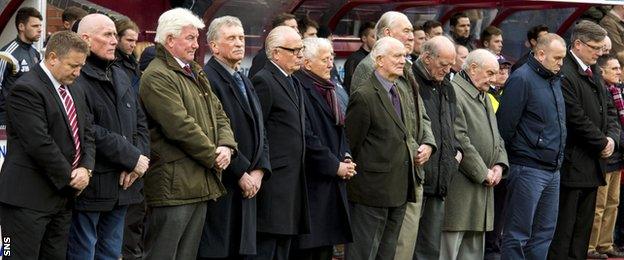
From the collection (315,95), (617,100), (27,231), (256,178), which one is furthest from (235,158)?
(617,100)

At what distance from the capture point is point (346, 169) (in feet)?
28.8

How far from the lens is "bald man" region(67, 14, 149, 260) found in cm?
764

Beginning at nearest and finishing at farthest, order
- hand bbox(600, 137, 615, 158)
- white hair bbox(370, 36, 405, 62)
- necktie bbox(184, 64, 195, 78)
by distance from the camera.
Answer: necktie bbox(184, 64, 195, 78) < white hair bbox(370, 36, 405, 62) < hand bbox(600, 137, 615, 158)

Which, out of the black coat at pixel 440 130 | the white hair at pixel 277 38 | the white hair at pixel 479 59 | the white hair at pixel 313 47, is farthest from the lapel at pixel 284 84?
the white hair at pixel 479 59

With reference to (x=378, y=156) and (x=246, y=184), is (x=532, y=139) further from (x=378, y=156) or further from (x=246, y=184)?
(x=246, y=184)

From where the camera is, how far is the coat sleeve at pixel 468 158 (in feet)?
32.9

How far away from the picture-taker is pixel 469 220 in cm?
1016

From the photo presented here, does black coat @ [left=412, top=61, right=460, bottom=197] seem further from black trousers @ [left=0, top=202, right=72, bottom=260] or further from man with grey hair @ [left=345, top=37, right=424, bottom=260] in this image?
black trousers @ [left=0, top=202, right=72, bottom=260]

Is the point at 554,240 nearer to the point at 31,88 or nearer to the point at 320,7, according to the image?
the point at 320,7

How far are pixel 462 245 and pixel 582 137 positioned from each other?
1375 mm

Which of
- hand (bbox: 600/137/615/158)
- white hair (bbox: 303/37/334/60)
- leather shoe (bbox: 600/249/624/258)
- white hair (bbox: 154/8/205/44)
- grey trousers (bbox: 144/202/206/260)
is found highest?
white hair (bbox: 154/8/205/44)

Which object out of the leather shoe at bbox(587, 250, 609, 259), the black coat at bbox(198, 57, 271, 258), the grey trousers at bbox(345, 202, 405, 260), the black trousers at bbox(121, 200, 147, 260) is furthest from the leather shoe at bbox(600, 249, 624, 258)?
the black coat at bbox(198, 57, 271, 258)

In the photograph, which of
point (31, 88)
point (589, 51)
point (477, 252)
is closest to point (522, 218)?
point (477, 252)

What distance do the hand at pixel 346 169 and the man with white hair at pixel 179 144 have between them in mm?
931
